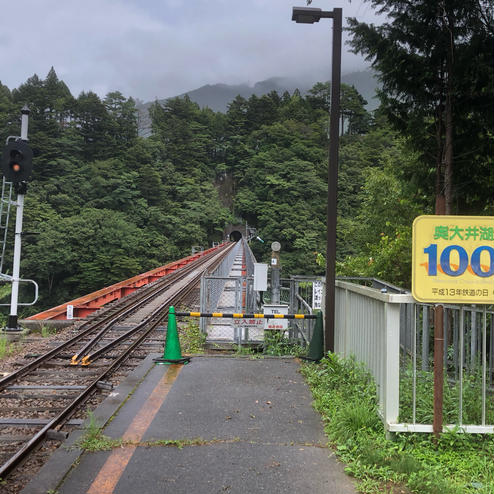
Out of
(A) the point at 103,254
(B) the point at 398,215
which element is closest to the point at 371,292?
(B) the point at 398,215

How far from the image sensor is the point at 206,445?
3984 mm

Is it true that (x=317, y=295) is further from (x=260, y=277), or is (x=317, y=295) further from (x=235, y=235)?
(x=235, y=235)

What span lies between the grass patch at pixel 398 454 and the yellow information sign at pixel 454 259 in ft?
3.98

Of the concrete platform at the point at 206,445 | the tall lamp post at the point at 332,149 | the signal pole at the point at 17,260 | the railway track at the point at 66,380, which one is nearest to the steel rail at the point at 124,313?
the railway track at the point at 66,380

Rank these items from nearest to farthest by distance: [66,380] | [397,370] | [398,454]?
[398,454]
[397,370]
[66,380]

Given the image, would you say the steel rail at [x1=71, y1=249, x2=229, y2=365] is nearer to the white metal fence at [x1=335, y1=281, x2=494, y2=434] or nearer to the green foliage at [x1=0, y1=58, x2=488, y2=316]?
the white metal fence at [x1=335, y1=281, x2=494, y2=434]

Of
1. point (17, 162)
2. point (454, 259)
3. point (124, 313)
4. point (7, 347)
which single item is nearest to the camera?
point (454, 259)

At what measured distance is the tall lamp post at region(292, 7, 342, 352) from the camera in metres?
6.78

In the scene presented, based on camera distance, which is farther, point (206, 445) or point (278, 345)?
point (278, 345)

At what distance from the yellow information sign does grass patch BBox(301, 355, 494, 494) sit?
1214 millimetres

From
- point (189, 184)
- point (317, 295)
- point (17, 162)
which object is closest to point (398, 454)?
point (317, 295)

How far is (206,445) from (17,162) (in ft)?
31.6

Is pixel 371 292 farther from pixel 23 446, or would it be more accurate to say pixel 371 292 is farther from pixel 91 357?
pixel 91 357

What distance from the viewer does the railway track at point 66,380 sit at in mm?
5023
